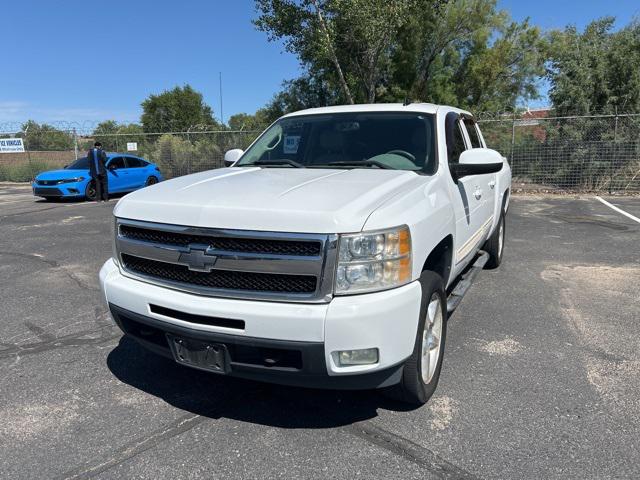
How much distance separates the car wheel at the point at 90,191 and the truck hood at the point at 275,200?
12557 millimetres

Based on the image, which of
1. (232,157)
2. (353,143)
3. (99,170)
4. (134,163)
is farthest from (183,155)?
(353,143)

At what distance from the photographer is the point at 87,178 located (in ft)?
48.3

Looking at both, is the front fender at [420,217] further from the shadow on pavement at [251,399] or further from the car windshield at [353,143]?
the shadow on pavement at [251,399]

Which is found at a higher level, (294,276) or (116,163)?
(116,163)

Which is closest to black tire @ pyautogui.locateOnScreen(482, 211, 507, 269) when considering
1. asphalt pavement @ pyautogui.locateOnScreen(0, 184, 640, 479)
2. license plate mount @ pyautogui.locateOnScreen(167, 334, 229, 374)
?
asphalt pavement @ pyautogui.locateOnScreen(0, 184, 640, 479)

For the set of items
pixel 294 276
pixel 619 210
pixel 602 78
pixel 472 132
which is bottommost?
pixel 619 210

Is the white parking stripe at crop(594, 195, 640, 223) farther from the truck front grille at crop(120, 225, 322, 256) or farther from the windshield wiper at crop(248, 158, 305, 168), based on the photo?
the truck front grille at crop(120, 225, 322, 256)

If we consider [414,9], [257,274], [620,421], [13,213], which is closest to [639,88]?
[414,9]

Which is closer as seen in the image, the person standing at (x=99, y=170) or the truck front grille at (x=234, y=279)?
the truck front grille at (x=234, y=279)

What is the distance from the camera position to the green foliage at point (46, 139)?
23266mm

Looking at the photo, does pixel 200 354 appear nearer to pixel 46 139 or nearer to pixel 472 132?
pixel 472 132

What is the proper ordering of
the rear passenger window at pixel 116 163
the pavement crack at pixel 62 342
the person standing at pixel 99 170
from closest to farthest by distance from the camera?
the pavement crack at pixel 62 342 < the person standing at pixel 99 170 < the rear passenger window at pixel 116 163

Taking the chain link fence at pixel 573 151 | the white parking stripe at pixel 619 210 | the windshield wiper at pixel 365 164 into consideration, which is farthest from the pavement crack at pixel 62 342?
the chain link fence at pixel 573 151

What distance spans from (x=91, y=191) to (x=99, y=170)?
793 millimetres
